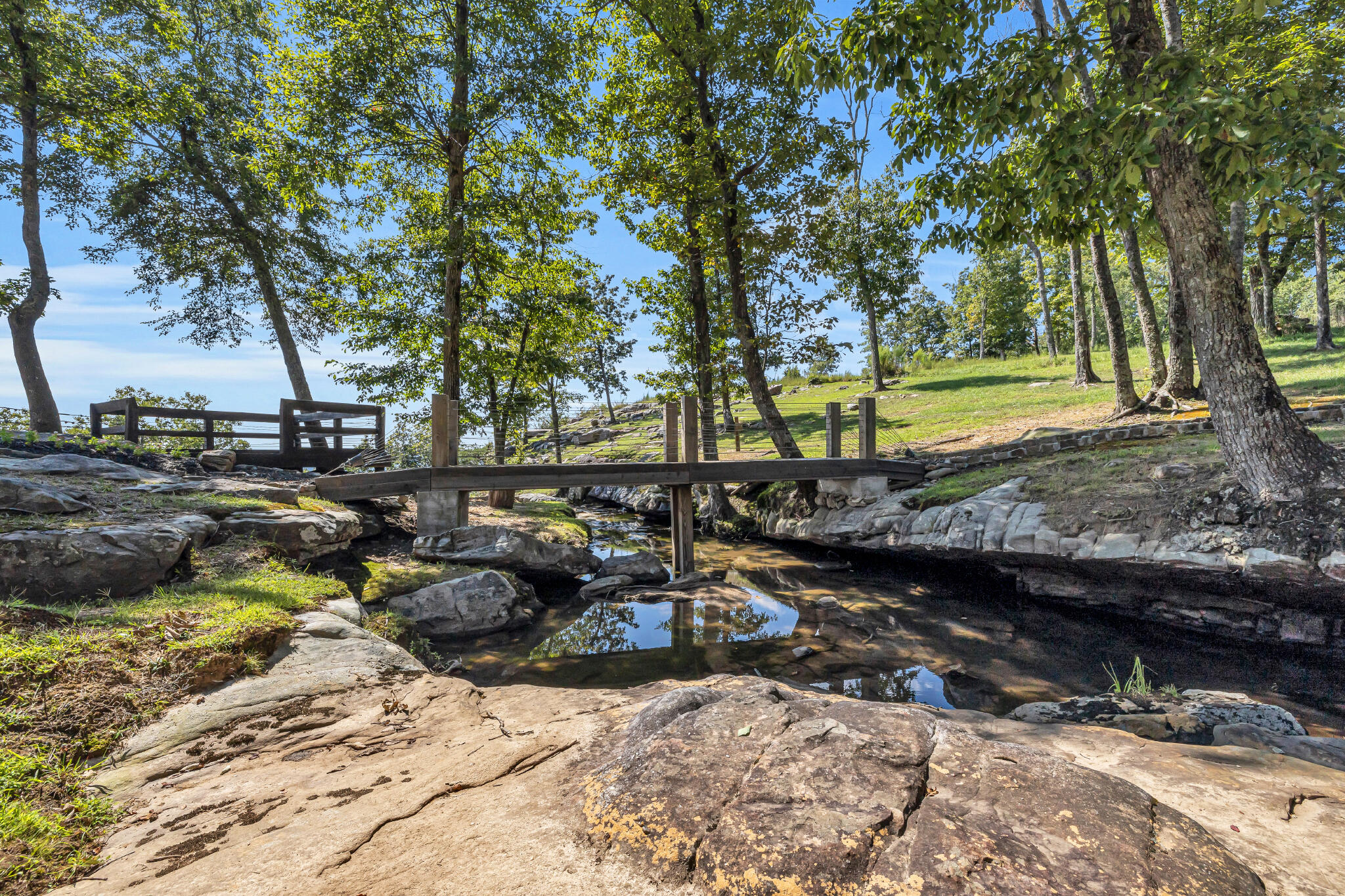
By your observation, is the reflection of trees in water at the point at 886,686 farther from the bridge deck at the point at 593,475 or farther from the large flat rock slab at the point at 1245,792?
the bridge deck at the point at 593,475

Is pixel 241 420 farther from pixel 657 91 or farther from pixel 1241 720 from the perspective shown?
pixel 1241 720

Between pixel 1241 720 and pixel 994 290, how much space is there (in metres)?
40.6

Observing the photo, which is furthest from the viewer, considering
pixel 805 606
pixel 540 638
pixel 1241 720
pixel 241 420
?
pixel 241 420

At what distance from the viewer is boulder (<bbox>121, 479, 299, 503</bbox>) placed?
7.06 m

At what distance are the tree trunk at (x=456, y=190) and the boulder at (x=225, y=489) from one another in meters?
3.70

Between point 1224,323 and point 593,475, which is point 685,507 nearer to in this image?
point 593,475

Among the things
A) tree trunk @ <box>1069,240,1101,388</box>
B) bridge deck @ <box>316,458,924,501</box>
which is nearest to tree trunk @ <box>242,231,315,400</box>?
bridge deck @ <box>316,458,924,501</box>

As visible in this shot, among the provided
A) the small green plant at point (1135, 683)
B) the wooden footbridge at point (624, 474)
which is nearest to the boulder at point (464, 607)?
the wooden footbridge at point (624, 474)

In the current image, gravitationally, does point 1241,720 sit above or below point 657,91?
below

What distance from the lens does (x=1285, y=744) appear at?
3277mm

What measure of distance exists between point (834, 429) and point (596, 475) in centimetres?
498

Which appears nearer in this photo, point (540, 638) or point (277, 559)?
point (277, 559)

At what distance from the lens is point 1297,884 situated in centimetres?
177

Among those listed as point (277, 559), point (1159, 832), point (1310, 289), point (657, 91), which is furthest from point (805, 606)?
point (1310, 289)
